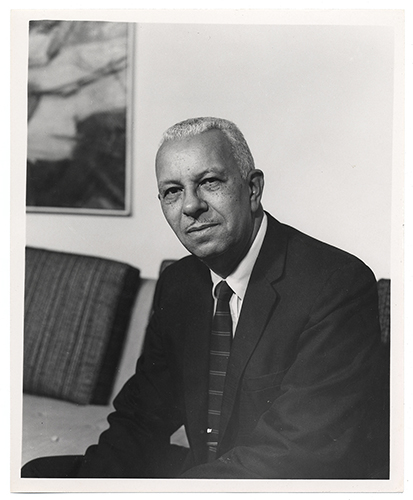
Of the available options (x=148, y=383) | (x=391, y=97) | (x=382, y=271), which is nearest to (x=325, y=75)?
(x=391, y=97)

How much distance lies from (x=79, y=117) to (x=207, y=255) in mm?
506

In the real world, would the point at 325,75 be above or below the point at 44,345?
above

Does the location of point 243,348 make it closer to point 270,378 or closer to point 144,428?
point 270,378

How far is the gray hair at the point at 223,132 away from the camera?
4.68 feet

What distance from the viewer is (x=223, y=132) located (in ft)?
4.72

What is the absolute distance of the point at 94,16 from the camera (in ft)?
4.99

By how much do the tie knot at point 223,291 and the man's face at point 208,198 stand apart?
1.3 inches

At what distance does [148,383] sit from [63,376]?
25cm

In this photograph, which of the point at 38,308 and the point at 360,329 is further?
the point at 38,308

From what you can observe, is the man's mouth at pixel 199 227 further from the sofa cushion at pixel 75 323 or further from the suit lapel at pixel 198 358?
the sofa cushion at pixel 75 323

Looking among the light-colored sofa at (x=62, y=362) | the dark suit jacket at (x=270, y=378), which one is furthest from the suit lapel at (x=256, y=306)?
the light-colored sofa at (x=62, y=362)

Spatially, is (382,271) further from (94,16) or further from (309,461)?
(94,16)

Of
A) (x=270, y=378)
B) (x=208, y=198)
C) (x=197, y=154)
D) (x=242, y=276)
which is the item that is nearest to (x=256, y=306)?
(x=242, y=276)
